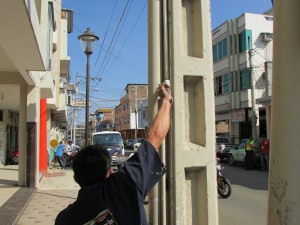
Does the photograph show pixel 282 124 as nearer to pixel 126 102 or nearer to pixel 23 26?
pixel 23 26

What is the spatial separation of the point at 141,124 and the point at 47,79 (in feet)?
212

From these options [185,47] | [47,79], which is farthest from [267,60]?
[185,47]

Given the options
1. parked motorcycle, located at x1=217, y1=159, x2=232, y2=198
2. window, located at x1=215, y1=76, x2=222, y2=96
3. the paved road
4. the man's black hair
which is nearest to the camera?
the man's black hair

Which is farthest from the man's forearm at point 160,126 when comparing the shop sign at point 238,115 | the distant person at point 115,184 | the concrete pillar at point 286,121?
the shop sign at point 238,115

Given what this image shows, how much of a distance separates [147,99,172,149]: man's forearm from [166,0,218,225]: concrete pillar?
13 cm

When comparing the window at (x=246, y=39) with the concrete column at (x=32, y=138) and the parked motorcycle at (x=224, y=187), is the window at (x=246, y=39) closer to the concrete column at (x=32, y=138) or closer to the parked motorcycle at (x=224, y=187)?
the concrete column at (x=32, y=138)

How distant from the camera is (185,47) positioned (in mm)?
2527

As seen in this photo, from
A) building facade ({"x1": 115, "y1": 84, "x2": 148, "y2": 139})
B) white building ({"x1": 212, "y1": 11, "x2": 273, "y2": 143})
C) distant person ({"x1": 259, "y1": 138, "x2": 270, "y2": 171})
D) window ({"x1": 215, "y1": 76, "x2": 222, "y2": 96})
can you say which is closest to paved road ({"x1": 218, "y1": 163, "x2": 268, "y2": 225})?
distant person ({"x1": 259, "y1": 138, "x2": 270, "y2": 171})

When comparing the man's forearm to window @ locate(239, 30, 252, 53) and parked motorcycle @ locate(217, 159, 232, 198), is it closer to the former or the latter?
parked motorcycle @ locate(217, 159, 232, 198)

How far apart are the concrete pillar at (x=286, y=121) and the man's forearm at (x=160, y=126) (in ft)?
2.04

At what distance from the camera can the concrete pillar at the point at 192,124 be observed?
2404 mm

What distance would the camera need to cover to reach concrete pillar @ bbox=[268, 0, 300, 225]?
7.41ft

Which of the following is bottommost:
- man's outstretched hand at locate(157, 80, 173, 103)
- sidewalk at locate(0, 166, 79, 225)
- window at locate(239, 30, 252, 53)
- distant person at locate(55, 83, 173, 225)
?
sidewalk at locate(0, 166, 79, 225)

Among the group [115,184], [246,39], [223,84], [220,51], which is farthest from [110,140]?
[115,184]
